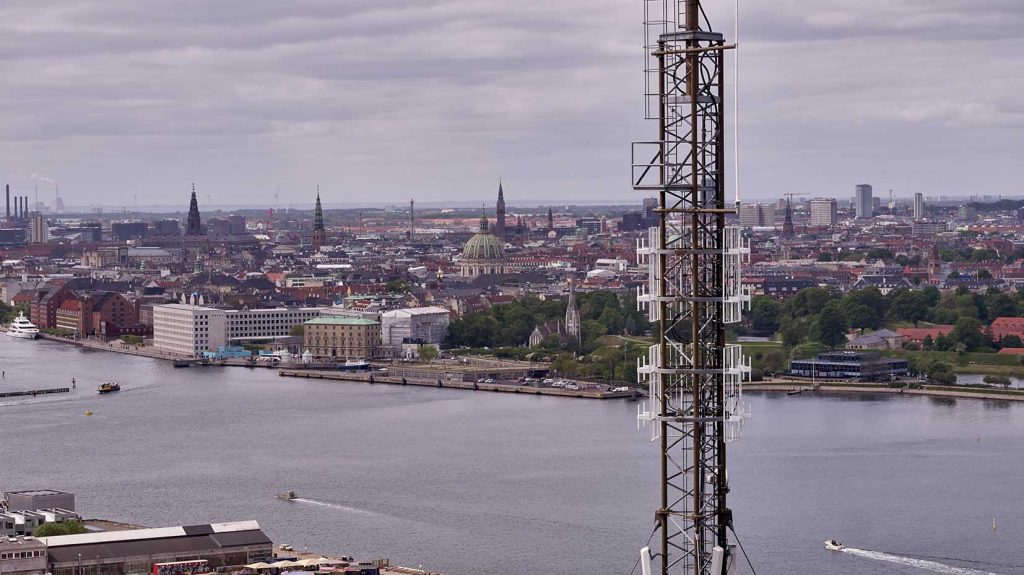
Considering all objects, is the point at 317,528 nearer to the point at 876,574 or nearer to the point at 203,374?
the point at 876,574

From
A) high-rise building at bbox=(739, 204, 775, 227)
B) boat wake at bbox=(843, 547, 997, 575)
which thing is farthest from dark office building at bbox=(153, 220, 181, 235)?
boat wake at bbox=(843, 547, 997, 575)

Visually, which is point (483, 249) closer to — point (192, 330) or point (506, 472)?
point (192, 330)

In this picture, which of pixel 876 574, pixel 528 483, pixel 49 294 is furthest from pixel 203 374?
pixel 876 574

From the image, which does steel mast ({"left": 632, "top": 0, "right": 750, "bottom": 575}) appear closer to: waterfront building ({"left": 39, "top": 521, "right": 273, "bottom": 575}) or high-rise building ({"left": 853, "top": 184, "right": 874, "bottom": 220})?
waterfront building ({"left": 39, "top": 521, "right": 273, "bottom": 575})

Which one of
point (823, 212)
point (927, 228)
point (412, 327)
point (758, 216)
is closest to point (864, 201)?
point (823, 212)

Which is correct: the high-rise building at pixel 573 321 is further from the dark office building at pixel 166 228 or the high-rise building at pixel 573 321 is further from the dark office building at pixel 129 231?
the dark office building at pixel 166 228
